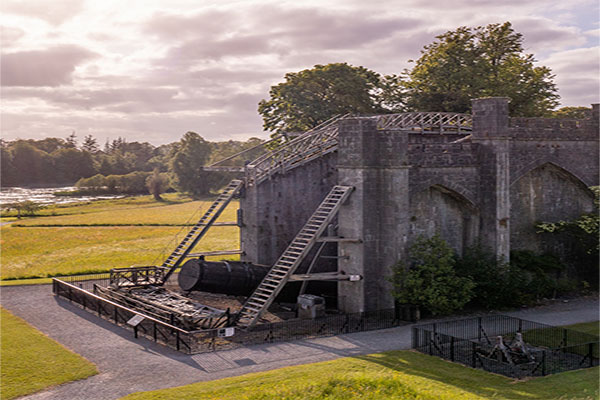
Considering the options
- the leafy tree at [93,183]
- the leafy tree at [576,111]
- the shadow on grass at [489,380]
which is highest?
the leafy tree at [576,111]

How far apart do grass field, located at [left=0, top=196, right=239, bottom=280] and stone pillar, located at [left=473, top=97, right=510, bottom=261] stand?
2325cm

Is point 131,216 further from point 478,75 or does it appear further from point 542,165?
point 542,165

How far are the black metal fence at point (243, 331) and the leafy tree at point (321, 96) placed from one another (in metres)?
27.6

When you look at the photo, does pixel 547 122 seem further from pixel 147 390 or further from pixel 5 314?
pixel 5 314

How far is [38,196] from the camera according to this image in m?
89.1

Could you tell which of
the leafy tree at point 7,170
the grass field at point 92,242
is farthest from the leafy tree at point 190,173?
the leafy tree at point 7,170

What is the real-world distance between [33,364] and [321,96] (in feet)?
126

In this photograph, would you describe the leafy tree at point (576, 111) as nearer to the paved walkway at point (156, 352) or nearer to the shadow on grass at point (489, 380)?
the paved walkway at point (156, 352)

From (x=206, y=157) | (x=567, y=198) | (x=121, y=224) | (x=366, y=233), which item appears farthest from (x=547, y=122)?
(x=206, y=157)

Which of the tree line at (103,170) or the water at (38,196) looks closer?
the water at (38,196)

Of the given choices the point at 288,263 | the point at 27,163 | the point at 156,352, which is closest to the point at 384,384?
the point at 156,352

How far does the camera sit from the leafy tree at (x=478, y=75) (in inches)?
1982

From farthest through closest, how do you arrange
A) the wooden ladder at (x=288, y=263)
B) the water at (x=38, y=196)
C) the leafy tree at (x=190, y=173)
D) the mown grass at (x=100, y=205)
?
the leafy tree at (x=190, y=173)
the water at (x=38, y=196)
the mown grass at (x=100, y=205)
the wooden ladder at (x=288, y=263)

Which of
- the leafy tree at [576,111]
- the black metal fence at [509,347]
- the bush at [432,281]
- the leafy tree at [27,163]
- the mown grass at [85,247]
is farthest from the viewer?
the leafy tree at [27,163]
